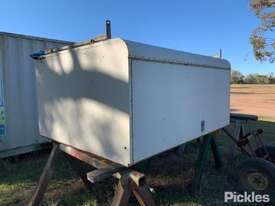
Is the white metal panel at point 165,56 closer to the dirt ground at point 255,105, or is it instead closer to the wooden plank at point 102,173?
the wooden plank at point 102,173

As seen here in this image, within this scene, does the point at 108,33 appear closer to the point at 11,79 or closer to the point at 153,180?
the point at 153,180

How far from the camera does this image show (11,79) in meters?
4.89

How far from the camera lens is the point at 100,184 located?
373cm

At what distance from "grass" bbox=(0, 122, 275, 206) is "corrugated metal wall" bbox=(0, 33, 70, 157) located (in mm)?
370

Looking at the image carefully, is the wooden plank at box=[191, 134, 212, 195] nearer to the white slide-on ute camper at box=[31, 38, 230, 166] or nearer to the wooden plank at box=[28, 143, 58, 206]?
the white slide-on ute camper at box=[31, 38, 230, 166]

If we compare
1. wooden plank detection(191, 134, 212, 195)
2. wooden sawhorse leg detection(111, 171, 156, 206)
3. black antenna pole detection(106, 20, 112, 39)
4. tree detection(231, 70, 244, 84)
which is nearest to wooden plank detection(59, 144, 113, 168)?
wooden sawhorse leg detection(111, 171, 156, 206)

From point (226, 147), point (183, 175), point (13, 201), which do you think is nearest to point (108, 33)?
point (13, 201)

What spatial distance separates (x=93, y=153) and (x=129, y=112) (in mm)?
659

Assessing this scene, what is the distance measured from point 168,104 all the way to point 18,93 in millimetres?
3707

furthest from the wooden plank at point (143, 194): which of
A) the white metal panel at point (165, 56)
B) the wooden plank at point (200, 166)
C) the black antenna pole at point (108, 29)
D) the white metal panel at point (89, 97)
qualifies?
the wooden plank at point (200, 166)

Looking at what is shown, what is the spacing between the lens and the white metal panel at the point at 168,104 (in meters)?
1.96

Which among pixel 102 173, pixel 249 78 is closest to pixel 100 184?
pixel 102 173

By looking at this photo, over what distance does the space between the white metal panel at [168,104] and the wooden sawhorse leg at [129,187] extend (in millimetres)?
208

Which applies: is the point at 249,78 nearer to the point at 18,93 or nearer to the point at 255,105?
the point at 255,105
